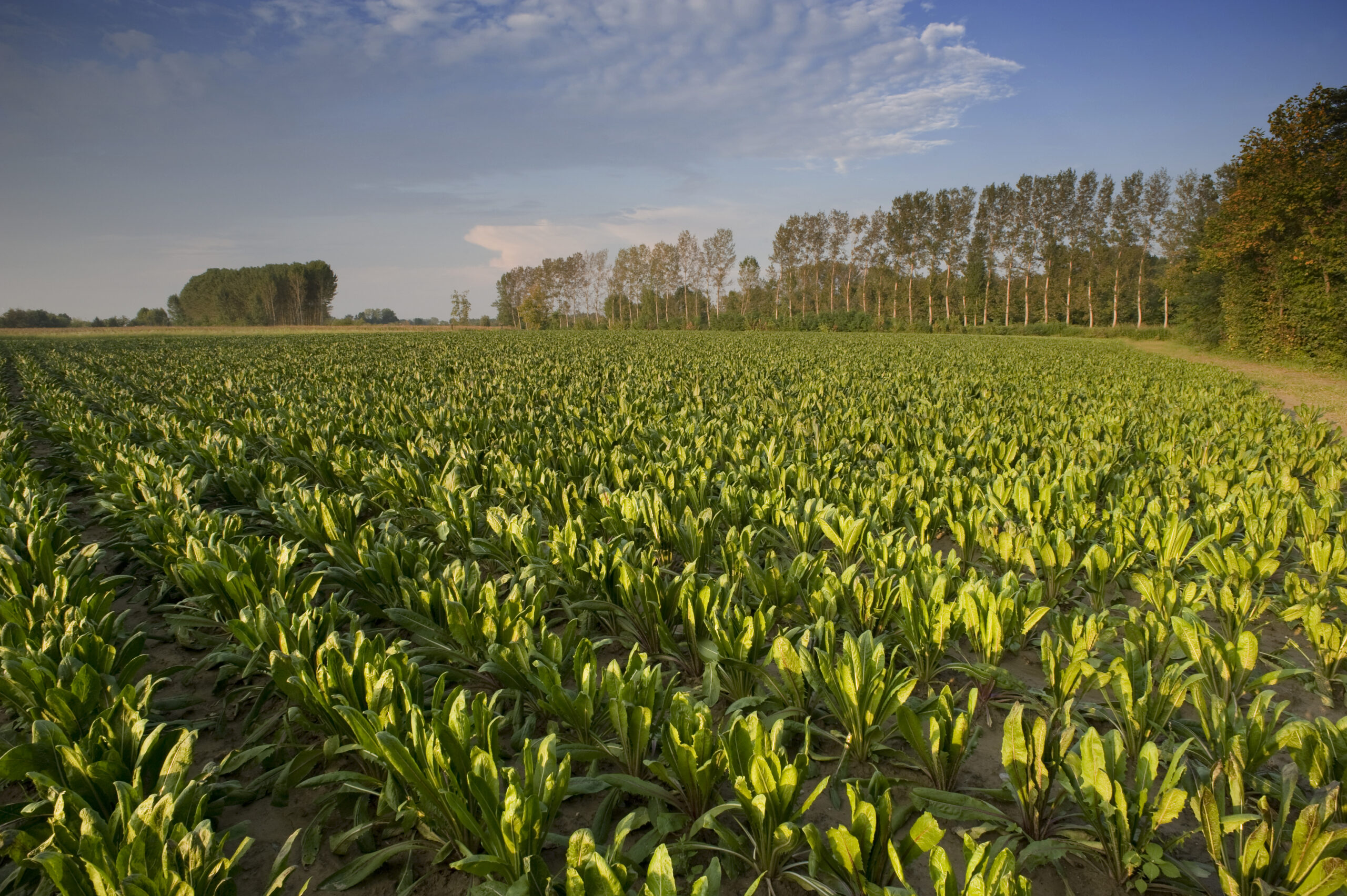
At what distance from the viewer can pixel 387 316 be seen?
143 m

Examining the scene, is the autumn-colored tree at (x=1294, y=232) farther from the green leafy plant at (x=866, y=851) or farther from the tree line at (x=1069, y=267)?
the green leafy plant at (x=866, y=851)

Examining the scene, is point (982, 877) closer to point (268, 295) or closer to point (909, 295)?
point (909, 295)

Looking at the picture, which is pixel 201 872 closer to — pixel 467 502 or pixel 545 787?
pixel 545 787

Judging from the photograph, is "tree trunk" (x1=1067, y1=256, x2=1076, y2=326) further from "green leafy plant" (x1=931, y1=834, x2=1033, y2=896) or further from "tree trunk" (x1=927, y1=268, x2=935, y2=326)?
"green leafy plant" (x1=931, y1=834, x2=1033, y2=896)

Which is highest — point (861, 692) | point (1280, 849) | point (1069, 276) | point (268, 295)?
point (268, 295)

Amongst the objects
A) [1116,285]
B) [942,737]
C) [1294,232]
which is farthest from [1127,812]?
[1116,285]

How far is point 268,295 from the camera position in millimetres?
106688

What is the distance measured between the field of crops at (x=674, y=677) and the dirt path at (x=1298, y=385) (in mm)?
10661

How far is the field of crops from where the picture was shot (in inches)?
71.5

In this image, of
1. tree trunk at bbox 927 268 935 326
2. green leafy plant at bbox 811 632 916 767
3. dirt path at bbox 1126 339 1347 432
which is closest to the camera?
green leafy plant at bbox 811 632 916 767

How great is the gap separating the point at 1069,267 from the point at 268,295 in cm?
11843

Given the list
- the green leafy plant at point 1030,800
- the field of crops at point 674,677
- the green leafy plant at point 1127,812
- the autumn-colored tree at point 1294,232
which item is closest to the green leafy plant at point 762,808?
the field of crops at point 674,677

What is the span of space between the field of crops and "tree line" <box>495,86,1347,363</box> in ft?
86.6

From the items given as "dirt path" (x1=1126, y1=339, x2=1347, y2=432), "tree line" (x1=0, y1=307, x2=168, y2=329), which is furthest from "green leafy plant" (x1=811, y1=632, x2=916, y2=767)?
"tree line" (x1=0, y1=307, x2=168, y2=329)
